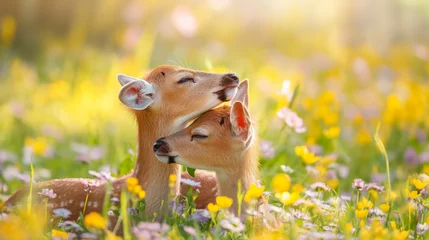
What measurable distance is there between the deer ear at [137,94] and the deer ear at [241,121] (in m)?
0.56

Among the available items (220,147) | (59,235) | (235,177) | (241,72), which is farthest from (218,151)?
(241,72)

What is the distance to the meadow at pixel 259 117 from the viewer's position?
11.9 ft

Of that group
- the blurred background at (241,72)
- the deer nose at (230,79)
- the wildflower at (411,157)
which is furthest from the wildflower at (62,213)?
the wildflower at (411,157)

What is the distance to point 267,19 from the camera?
1250 centimetres

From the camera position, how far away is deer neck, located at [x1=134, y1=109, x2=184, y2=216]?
3938 millimetres

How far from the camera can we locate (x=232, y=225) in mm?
3264

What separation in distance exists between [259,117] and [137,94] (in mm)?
2138

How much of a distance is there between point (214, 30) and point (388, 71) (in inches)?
129

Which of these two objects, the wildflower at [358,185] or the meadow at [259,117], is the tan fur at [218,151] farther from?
the wildflower at [358,185]

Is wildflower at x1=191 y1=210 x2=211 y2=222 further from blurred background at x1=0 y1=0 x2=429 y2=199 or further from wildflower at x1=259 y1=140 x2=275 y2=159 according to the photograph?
wildflower at x1=259 y1=140 x2=275 y2=159

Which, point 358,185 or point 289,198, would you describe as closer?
point 289,198

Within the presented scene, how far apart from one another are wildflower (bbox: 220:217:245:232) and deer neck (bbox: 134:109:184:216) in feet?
2.29

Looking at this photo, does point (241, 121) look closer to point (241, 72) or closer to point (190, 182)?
point (190, 182)

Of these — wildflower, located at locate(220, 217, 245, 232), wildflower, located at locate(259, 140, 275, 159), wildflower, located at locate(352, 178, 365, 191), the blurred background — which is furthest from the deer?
wildflower, located at locate(259, 140, 275, 159)
